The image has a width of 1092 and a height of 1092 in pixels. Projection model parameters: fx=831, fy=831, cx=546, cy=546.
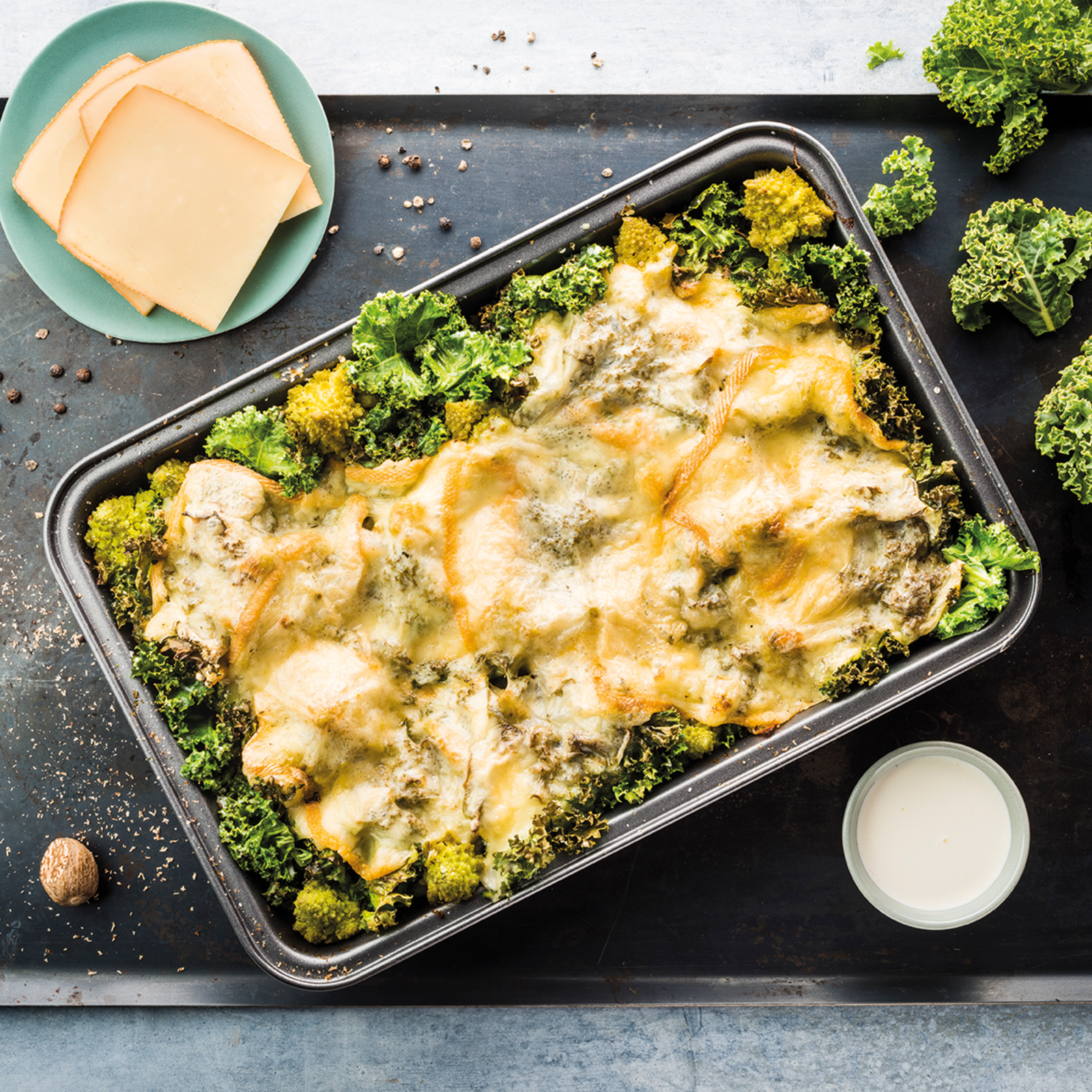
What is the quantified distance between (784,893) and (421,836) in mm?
1604

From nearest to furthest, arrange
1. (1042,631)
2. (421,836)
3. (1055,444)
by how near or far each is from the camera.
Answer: (421,836)
(1055,444)
(1042,631)

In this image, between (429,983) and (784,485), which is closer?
(784,485)

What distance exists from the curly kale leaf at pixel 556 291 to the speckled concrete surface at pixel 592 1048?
2831 mm

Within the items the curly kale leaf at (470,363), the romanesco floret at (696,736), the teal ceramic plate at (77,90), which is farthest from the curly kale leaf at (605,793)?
the teal ceramic plate at (77,90)

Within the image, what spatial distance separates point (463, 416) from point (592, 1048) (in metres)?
2.73

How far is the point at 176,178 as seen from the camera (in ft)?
10.7

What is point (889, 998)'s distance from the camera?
11.4ft

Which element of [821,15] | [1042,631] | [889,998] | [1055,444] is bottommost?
[889,998]

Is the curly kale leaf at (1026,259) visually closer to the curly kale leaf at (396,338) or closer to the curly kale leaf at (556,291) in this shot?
the curly kale leaf at (556,291)

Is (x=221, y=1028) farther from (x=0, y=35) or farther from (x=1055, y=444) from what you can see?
(x=0, y=35)

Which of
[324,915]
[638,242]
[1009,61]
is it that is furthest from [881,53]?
[324,915]

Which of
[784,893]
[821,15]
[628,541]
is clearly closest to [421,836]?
[628,541]

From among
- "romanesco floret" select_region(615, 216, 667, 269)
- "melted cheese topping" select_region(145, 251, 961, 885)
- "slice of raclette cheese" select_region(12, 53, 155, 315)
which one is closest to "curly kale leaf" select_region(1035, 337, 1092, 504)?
"melted cheese topping" select_region(145, 251, 961, 885)

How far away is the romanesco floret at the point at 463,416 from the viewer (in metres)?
2.84
